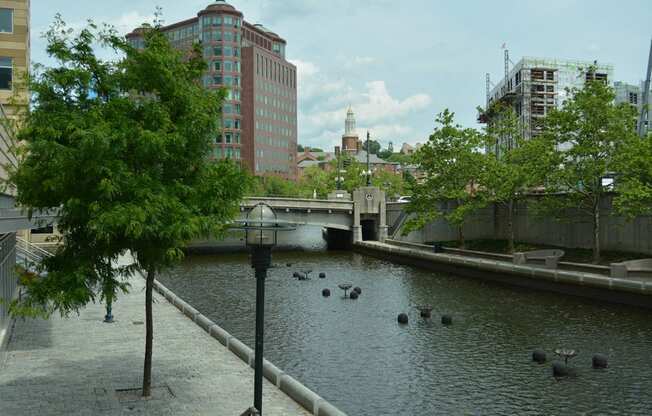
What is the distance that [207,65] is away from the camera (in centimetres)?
1461

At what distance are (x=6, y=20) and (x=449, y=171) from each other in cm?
3630

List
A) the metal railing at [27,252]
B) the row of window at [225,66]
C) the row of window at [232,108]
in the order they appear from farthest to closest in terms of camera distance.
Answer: the row of window at [232,108], the row of window at [225,66], the metal railing at [27,252]

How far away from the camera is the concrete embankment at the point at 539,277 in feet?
99.5

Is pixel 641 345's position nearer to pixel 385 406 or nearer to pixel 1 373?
pixel 385 406

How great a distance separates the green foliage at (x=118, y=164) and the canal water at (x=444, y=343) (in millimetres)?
6485

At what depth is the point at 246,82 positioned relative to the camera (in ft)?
483

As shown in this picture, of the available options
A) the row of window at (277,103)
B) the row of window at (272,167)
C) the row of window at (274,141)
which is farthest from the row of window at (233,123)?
the row of window at (272,167)

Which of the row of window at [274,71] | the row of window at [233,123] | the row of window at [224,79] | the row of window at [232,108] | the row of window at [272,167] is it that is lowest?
the row of window at [272,167]

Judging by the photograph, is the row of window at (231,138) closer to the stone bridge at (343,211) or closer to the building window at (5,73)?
the stone bridge at (343,211)

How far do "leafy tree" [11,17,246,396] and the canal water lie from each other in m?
6.39

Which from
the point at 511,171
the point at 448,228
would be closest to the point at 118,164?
the point at 511,171

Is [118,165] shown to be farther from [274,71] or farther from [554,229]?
[274,71]

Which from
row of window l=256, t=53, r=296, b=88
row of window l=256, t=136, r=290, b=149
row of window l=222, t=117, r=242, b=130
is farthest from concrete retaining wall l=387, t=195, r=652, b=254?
row of window l=256, t=53, r=296, b=88

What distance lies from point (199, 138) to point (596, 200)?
110 ft
